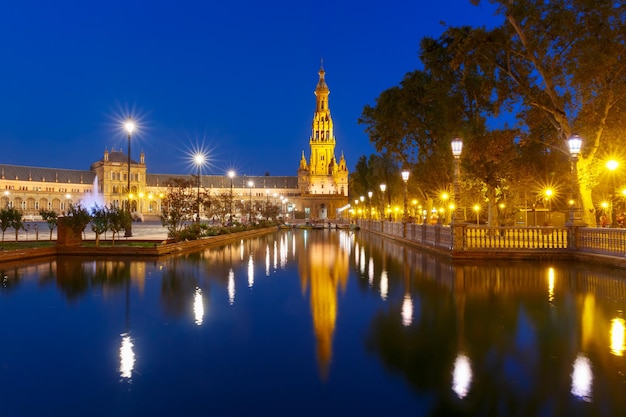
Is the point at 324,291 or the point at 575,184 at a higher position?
the point at 575,184

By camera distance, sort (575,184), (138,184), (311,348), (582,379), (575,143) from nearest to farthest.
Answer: (582,379) < (311,348) < (575,143) < (575,184) < (138,184)

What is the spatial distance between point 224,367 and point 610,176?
123 feet

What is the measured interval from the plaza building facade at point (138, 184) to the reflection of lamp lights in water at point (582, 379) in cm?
12972

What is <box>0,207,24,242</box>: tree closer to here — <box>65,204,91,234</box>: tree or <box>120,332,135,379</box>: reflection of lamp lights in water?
<box>65,204,91,234</box>: tree

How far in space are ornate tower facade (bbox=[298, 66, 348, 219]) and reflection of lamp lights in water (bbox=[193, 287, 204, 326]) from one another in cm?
Result: 12979

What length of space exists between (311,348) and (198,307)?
3543 mm

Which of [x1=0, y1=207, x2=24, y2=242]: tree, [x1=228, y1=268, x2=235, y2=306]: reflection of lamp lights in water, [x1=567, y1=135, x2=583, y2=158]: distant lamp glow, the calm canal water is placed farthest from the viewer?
[x1=0, y1=207, x2=24, y2=242]: tree

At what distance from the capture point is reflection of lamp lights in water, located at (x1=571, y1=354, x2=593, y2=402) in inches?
198

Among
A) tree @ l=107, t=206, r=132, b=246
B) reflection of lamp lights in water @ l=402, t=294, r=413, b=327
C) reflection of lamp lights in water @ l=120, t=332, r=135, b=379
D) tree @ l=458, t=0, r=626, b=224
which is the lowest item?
reflection of lamp lights in water @ l=402, t=294, r=413, b=327

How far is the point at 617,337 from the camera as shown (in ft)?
23.8

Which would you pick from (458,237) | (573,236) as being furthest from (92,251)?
(573,236)

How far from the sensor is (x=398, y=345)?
688 cm

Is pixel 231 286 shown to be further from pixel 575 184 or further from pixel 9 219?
pixel 575 184

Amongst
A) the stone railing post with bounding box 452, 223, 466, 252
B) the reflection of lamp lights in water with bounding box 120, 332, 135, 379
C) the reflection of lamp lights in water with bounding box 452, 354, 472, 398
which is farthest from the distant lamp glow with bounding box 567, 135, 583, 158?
the reflection of lamp lights in water with bounding box 120, 332, 135, 379
